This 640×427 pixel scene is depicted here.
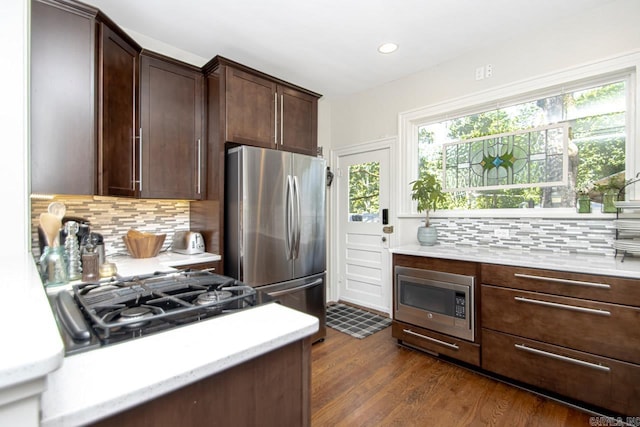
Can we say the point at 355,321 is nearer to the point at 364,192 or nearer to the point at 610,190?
the point at 364,192

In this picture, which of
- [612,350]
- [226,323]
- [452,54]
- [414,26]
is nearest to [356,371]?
[612,350]

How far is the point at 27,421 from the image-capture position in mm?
372

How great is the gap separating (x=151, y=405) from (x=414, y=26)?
280 cm

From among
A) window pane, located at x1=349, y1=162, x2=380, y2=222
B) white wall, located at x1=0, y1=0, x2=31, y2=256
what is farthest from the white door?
white wall, located at x1=0, y1=0, x2=31, y2=256

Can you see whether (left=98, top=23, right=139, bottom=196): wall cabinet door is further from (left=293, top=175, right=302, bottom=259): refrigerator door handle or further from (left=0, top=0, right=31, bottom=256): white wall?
(left=293, top=175, right=302, bottom=259): refrigerator door handle

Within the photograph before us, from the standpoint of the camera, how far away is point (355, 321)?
3281mm

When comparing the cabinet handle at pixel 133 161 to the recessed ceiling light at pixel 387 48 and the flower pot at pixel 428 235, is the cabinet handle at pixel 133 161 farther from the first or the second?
the flower pot at pixel 428 235

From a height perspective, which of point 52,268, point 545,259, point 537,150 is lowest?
point 545,259

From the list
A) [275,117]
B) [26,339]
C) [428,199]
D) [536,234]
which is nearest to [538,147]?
[536,234]

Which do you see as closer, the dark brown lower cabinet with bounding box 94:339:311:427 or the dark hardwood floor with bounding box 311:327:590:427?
the dark brown lower cabinet with bounding box 94:339:311:427

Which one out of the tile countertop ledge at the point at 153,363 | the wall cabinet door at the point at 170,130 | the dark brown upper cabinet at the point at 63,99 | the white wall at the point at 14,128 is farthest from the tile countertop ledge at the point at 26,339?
the wall cabinet door at the point at 170,130

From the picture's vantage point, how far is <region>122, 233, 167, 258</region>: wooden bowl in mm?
2227

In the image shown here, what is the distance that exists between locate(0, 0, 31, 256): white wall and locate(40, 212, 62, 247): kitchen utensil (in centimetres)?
40

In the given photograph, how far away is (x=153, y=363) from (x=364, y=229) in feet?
10.6
